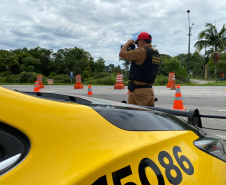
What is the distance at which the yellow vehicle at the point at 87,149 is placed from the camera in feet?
2.54

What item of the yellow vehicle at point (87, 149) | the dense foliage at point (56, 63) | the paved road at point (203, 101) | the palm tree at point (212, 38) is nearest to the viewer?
the yellow vehicle at point (87, 149)

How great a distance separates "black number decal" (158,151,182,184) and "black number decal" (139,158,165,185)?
49mm

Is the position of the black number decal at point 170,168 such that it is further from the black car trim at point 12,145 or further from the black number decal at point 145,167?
the black car trim at point 12,145

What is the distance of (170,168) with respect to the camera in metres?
1.05

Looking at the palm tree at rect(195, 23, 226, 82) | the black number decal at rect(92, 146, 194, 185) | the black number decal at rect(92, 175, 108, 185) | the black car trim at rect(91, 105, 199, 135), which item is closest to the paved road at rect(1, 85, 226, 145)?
the black car trim at rect(91, 105, 199, 135)

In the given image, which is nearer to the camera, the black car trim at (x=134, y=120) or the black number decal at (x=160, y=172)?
the black number decal at (x=160, y=172)

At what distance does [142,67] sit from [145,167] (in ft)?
6.57

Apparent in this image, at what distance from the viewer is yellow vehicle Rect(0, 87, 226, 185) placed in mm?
775

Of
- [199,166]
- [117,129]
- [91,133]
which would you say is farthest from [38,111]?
[199,166]

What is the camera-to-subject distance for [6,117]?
0.81m

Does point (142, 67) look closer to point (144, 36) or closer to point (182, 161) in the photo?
point (144, 36)

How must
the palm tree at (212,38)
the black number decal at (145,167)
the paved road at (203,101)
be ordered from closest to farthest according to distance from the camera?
the black number decal at (145,167)
the paved road at (203,101)
the palm tree at (212,38)

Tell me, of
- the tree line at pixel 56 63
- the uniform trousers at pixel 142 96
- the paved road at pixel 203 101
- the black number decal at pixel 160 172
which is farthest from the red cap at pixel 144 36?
the tree line at pixel 56 63

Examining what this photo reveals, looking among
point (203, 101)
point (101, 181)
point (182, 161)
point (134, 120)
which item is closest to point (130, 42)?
point (134, 120)
